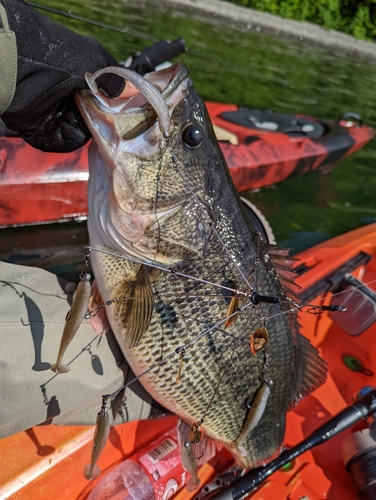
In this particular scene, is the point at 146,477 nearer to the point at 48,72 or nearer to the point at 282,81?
the point at 48,72

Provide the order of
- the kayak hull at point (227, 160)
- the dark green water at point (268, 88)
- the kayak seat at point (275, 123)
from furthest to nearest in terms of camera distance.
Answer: the kayak seat at point (275, 123) < the dark green water at point (268, 88) < the kayak hull at point (227, 160)

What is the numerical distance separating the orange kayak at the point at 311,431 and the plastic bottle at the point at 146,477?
0.20ft

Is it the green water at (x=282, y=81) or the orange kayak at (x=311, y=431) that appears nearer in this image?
the orange kayak at (x=311, y=431)

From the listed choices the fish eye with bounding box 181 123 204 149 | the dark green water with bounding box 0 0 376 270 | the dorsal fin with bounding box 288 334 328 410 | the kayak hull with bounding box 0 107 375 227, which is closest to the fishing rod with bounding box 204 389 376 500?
the dorsal fin with bounding box 288 334 328 410

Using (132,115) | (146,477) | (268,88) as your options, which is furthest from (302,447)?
(268,88)

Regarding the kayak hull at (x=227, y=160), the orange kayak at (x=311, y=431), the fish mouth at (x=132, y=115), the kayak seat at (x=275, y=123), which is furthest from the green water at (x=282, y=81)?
the fish mouth at (x=132, y=115)

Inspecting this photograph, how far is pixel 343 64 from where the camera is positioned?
16.1 meters

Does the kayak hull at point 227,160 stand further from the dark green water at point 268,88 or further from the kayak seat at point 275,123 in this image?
the dark green water at point 268,88

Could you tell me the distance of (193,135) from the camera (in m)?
1.82

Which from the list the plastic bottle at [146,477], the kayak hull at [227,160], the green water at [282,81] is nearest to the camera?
the plastic bottle at [146,477]

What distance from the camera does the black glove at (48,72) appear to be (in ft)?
5.40

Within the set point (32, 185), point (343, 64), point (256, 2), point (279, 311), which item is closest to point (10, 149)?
point (32, 185)

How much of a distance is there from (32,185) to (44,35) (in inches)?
82.4

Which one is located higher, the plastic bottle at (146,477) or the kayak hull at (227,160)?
the kayak hull at (227,160)
